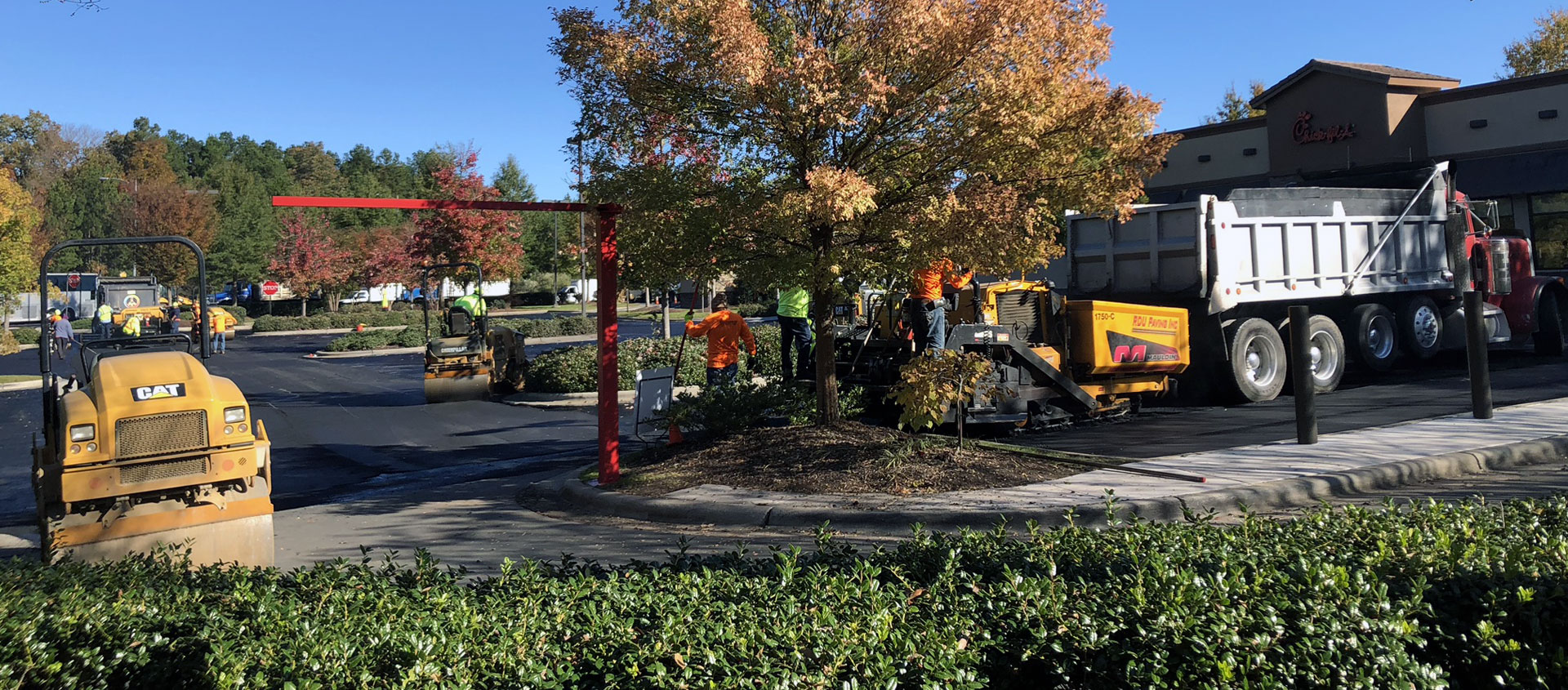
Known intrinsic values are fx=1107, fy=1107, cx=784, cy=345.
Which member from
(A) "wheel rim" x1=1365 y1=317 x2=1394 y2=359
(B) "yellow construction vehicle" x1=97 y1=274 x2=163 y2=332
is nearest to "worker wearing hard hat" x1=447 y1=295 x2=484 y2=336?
(B) "yellow construction vehicle" x1=97 y1=274 x2=163 y2=332

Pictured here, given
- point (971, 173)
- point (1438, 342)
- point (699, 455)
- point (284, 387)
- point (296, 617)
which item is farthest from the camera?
point (284, 387)

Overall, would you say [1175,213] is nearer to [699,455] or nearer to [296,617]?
[699,455]

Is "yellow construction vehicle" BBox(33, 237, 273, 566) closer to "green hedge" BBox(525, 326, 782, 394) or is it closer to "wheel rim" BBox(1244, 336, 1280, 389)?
"green hedge" BBox(525, 326, 782, 394)

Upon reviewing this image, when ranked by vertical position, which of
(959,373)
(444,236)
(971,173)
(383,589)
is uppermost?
(444,236)

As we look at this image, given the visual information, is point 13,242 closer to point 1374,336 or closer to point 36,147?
point 1374,336

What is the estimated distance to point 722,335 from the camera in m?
12.8

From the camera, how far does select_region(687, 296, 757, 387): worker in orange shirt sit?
41.9 feet

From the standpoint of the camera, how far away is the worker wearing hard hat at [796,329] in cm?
1325

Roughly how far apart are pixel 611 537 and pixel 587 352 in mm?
11146

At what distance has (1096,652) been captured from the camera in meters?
3.38

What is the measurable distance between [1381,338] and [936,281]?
9.02m

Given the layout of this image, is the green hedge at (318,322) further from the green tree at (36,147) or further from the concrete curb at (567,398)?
the green tree at (36,147)

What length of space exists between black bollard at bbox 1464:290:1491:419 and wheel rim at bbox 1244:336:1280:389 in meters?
2.75

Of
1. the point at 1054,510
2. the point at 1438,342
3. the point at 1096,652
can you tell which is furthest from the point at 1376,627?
the point at 1438,342
